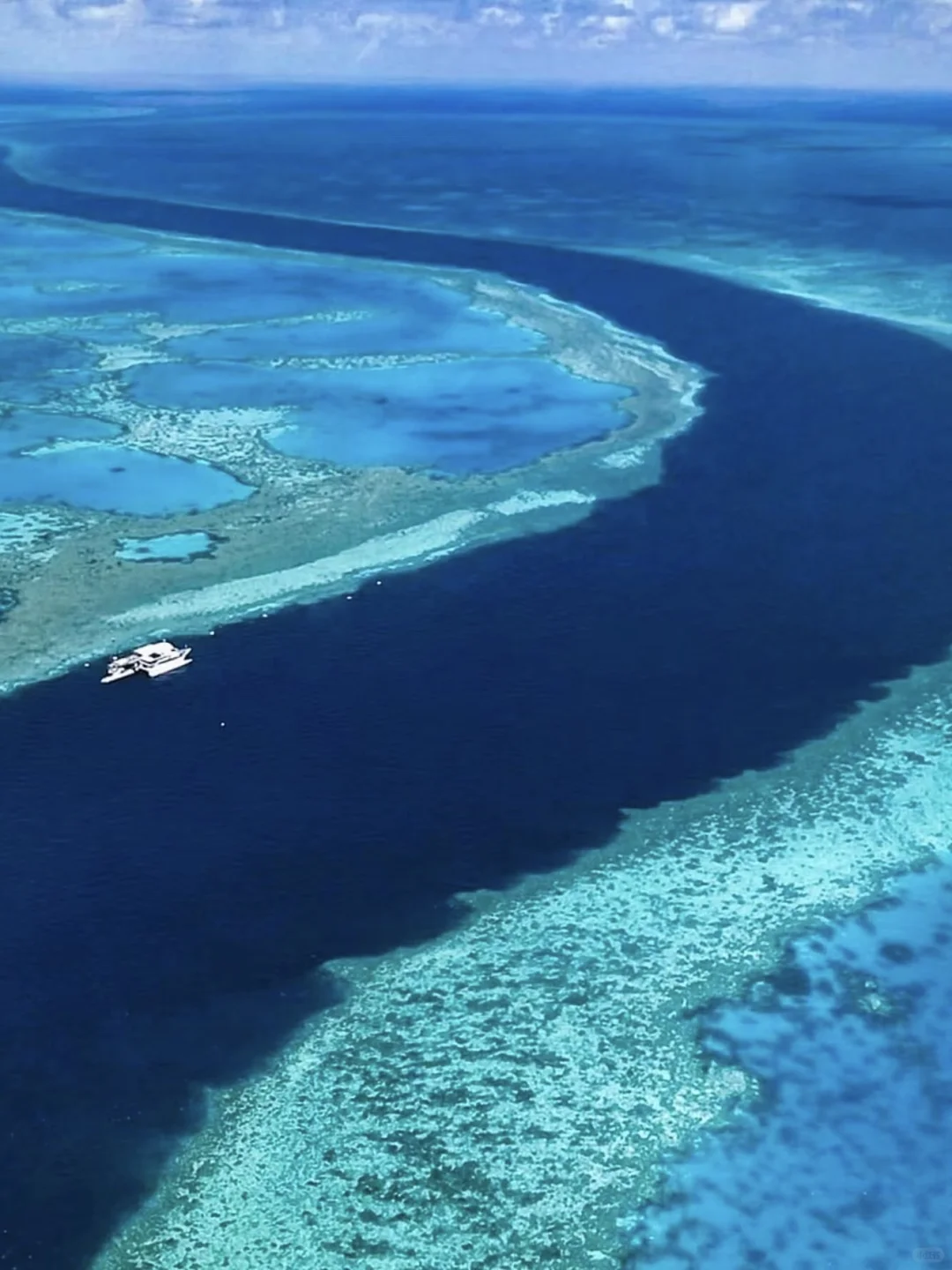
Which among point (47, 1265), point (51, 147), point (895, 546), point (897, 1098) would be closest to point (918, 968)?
point (897, 1098)

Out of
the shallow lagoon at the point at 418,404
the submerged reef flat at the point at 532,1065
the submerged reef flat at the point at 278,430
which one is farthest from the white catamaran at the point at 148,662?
the shallow lagoon at the point at 418,404

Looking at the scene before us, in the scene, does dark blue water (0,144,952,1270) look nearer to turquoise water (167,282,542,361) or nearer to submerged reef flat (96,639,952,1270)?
submerged reef flat (96,639,952,1270)

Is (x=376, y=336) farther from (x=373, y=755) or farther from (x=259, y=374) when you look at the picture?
(x=373, y=755)

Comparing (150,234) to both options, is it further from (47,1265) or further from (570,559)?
(47,1265)

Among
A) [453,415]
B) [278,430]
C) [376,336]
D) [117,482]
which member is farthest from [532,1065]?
[376,336]

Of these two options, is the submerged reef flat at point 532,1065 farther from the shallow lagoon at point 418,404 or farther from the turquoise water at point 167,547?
the shallow lagoon at point 418,404

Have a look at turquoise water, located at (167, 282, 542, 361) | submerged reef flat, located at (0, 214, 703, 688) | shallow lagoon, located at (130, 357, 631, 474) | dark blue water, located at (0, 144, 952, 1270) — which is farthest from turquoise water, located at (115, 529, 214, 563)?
turquoise water, located at (167, 282, 542, 361)

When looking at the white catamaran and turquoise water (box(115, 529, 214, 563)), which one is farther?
turquoise water (box(115, 529, 214, 563))
